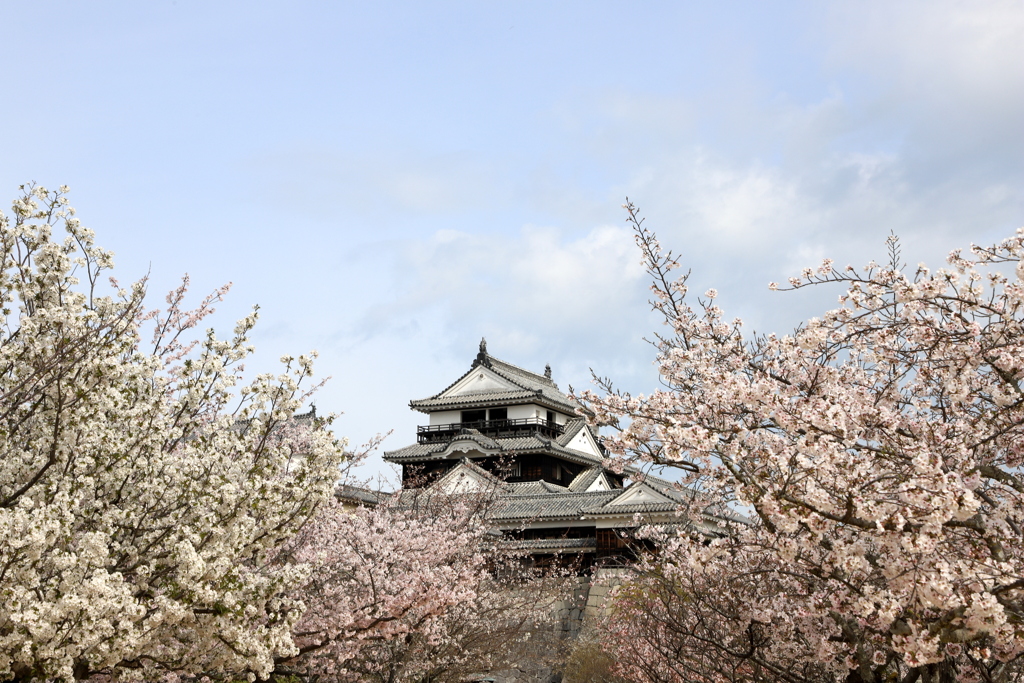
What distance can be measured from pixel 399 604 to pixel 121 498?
5021 mm

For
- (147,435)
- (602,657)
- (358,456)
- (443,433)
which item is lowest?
(602,657)

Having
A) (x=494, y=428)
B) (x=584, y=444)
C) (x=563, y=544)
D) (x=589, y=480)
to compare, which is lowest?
(x=563, y=544)

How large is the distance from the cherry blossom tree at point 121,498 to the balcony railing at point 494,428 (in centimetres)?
3273

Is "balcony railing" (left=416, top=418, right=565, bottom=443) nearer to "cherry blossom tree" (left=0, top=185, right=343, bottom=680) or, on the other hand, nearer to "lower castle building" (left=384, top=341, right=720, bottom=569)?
"lower castle building" (left=384, top=341, right=720, bottom=569)

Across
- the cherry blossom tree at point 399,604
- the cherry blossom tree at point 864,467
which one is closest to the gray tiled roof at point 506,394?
the cherry blossom tree at point 399,604

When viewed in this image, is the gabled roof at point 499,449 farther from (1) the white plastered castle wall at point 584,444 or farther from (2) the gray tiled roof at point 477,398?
(2) the gray tiled roof at point 477,398

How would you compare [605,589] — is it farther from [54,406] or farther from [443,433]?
[54,406]

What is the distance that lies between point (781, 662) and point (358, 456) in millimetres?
10110

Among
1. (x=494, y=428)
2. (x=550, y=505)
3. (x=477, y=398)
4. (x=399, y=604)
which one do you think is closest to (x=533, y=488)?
(x=550, y=505)

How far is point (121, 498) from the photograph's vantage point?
799cm

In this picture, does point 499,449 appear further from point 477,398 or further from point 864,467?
point 864,467

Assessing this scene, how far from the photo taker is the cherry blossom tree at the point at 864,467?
5730 millimetres

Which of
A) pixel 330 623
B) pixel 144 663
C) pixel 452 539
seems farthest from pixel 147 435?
pixel 452 539

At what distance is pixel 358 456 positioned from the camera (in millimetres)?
17219
